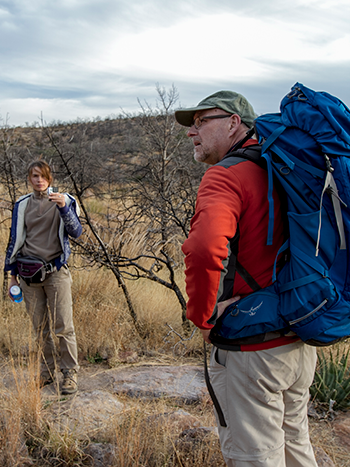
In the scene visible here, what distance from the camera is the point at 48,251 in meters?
3.81

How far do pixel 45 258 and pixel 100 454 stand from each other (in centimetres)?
185

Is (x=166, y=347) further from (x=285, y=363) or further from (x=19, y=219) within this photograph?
(x=285, y=363)

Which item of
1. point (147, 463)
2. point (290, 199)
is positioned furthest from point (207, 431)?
point (290, 199)

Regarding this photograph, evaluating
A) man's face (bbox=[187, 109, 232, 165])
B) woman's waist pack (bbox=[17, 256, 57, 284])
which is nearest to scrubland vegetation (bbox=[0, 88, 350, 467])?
woman's waist pack (bbox=[17, 256, 57, 284])

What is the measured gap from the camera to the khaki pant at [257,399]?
5.40 feet

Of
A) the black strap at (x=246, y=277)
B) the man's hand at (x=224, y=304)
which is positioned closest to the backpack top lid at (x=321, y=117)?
the black strap at (x=246, y=277)

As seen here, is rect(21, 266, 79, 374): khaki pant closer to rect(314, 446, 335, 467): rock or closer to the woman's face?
the woman's face

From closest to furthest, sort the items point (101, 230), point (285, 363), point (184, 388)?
point (285, 363) → point (184, 388) → point (101, 230)

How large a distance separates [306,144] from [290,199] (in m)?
0.22

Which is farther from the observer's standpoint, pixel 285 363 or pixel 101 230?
pixel 101 230

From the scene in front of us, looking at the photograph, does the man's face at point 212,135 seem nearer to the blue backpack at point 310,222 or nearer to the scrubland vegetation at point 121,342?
the blue backpack at point 310,222

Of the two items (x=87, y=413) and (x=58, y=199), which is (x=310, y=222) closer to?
(x=87, y=413)

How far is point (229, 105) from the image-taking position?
1880 mm

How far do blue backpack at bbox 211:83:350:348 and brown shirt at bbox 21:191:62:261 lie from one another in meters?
2.64
